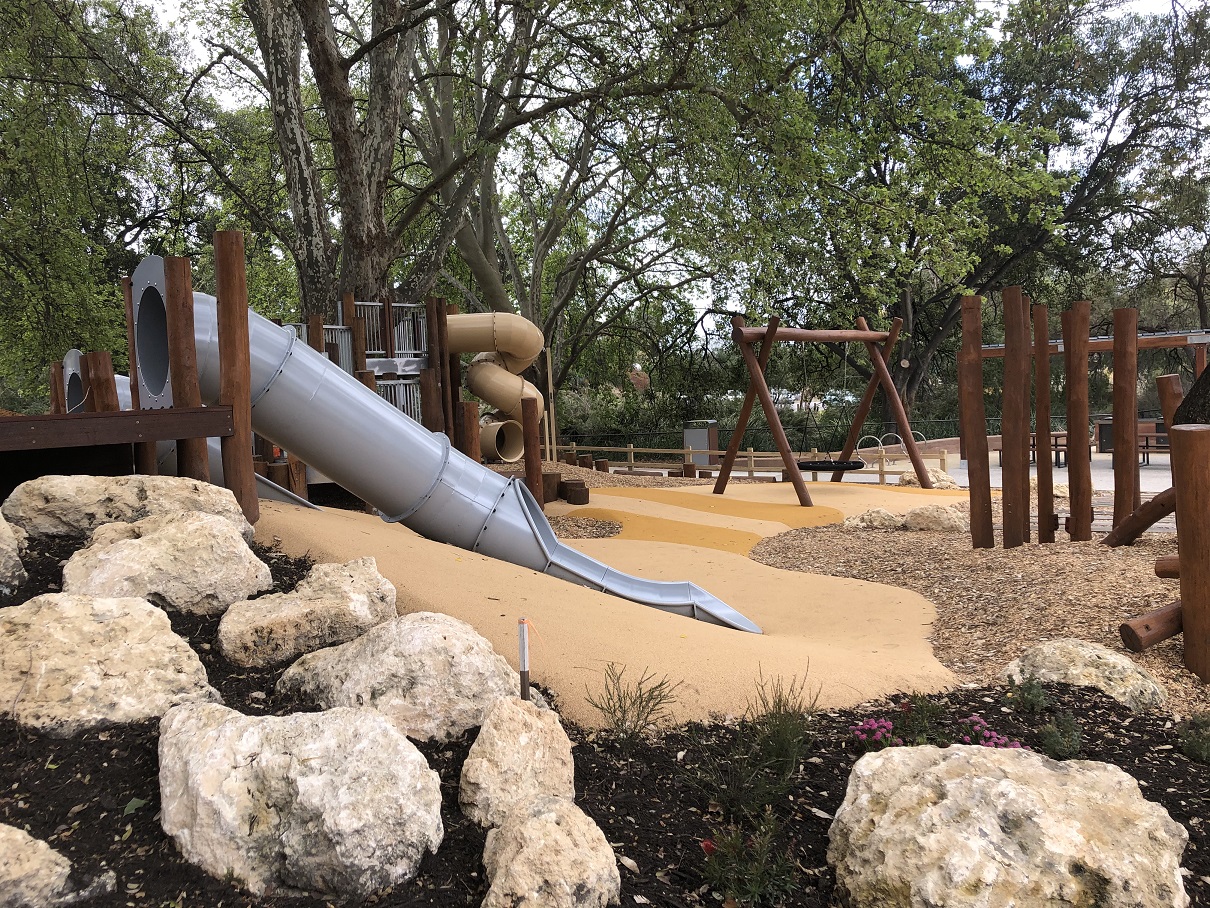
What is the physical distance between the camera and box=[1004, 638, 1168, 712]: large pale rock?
426cm

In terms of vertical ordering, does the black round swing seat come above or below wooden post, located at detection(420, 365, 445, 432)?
below

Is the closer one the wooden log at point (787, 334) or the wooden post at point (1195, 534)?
the wooden post at point (1195, 534)

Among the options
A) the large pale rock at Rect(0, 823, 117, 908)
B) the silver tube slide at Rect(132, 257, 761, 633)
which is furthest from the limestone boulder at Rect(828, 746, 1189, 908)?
the silver tube slide at Rect(132, 257, 761, 633)

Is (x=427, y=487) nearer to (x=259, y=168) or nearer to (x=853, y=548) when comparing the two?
Answer: (x=853, y=548)

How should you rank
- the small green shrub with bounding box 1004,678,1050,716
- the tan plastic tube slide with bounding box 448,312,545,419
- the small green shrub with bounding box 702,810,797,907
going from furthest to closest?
the tan plastic tube slide with bounding box 448,312,545,419, the small green shrub with bounding box 1004,678,1050,716, the small green shrub with bounding box 702,810,797,907

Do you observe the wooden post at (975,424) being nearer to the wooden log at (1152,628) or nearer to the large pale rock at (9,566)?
the wooden log at (1152,628)

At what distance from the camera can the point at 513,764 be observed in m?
3.05

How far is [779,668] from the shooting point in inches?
176

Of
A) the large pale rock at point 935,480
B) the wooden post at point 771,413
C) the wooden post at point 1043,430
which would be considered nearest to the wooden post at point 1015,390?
the wooden post at point 1043,430

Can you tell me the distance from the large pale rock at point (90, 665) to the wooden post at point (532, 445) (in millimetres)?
6910

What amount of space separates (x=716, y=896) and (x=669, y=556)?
7.01m

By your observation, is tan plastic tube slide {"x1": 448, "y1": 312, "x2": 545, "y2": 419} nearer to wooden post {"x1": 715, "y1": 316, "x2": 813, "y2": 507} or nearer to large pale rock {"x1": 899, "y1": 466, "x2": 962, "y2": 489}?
wooden post {"x1": 715, "y1": 316, "x2": 813, "y2": 507}

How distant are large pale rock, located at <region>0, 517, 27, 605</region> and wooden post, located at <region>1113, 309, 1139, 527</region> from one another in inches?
304

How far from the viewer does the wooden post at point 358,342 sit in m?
10.8
